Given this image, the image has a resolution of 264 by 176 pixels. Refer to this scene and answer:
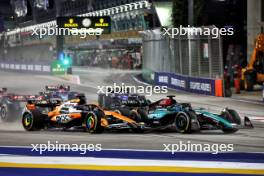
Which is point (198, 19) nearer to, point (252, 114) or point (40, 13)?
point (252, 114)

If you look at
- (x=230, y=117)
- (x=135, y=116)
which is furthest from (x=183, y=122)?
(x=230, y=117)

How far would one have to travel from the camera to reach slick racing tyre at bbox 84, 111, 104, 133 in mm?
12875

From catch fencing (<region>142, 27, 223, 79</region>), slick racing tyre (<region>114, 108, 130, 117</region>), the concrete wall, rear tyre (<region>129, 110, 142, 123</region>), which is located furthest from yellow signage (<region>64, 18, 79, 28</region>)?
rear tyre (<region>129, 110, 142, 123</region>)

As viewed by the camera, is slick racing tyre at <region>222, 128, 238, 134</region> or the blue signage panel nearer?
slick racing tyre at <region>222, 128, 238, 134</region>

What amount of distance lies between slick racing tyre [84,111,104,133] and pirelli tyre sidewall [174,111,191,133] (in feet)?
5.37

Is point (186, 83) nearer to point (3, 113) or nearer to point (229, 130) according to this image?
point (3, 113)

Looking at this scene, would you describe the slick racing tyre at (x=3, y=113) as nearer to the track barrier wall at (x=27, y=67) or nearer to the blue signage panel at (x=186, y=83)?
the blue signage panel at (x=186, y=83)

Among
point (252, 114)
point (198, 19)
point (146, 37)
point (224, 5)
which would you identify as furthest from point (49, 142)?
point (224, 5)

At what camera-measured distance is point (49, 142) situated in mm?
11797

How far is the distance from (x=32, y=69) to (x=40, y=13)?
3293 cm

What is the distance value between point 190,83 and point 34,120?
50.2 feet

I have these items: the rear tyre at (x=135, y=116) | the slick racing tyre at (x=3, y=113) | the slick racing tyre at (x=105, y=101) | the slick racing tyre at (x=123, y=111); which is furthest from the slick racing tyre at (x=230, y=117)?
the slick racing tyre at (x=3, y=113)

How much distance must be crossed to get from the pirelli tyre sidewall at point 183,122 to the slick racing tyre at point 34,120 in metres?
3.29

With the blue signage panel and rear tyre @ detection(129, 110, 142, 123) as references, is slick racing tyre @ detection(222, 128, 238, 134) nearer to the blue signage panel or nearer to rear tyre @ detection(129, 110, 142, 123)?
rear tyre @ detection(129, 110, 142, 123)
